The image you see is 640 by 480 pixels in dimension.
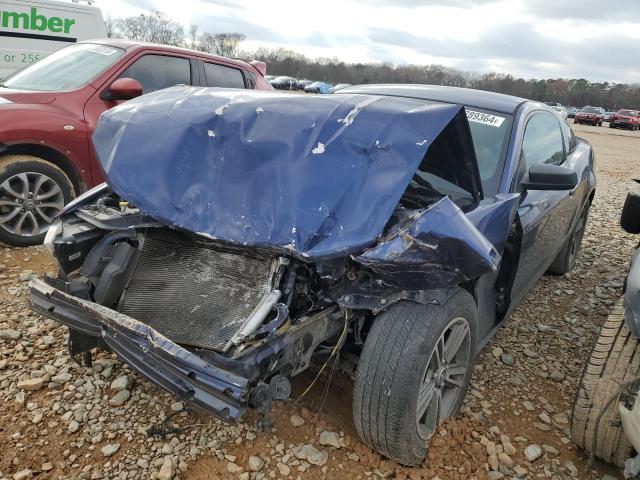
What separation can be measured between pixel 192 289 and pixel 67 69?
3.67 meters

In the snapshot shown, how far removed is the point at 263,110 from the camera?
2465mm

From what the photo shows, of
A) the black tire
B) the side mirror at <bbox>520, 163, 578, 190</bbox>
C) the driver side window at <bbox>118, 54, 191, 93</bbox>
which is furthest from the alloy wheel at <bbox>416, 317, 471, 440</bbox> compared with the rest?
the driver side window at <bbox>118, 54, 191, 93</bbox>

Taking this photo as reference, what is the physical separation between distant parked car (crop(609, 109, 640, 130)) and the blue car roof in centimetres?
3888

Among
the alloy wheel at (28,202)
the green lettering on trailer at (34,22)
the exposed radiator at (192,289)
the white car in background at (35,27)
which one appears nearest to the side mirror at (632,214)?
the exposed radiator at (192,289)

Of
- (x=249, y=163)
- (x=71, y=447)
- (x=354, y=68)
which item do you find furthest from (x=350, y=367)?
(x=354, y=68)

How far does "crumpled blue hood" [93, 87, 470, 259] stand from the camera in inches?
81.7

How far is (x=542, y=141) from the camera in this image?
361 cm

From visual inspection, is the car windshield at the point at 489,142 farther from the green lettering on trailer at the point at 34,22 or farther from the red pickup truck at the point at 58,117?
the green lettering on trailer at the point at 34,22

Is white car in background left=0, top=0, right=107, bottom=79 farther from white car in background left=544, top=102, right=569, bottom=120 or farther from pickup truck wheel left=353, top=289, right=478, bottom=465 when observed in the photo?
pickup truck wheel left=353, top=289, right=478, bottom=465

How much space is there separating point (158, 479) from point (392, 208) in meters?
1.54

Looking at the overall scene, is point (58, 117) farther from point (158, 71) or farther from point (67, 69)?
point (158, 71)

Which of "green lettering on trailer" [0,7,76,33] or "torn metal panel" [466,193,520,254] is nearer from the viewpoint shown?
"torn metal panel" [466,193,520,254]

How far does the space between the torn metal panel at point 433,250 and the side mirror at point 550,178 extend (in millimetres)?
1046

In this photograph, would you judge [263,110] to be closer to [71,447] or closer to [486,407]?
[71,447]
